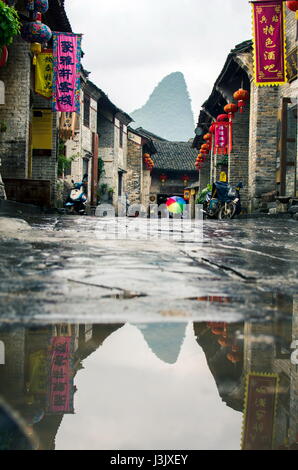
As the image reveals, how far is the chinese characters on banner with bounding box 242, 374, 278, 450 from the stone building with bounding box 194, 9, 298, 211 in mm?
10353

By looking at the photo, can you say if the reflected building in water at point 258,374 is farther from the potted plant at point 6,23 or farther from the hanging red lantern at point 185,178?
the hanging red lantern at point 185,178

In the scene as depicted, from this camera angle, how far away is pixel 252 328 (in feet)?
5.78

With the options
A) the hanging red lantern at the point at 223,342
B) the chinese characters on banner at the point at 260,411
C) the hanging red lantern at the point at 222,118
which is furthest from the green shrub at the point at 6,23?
the hanging red lantern at the point at 222,118

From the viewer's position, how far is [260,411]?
4.06ft

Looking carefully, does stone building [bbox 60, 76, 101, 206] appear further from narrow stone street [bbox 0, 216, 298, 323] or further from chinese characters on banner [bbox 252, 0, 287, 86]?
narrow stone street [bbox 0, 216, 298, 323]

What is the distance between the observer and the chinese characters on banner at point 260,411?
3.62ft

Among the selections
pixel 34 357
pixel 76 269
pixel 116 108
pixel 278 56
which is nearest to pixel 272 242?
pixel 76 269

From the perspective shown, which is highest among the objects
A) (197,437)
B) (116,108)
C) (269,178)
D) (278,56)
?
(116,108)

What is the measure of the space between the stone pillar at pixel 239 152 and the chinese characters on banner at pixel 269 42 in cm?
619

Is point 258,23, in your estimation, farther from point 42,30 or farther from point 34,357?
point 34,357

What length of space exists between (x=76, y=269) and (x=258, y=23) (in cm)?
1038

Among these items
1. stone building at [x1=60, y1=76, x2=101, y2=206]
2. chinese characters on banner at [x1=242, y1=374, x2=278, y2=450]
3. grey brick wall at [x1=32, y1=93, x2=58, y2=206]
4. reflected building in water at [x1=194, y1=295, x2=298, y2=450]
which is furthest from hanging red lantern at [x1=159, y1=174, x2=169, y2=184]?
chinese characters on banner at [x1=242, y1=374, x2=278, y2=450]

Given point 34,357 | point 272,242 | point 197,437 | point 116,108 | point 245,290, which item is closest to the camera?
point 197,437

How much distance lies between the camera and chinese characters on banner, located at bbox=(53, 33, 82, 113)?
44.2 ft
